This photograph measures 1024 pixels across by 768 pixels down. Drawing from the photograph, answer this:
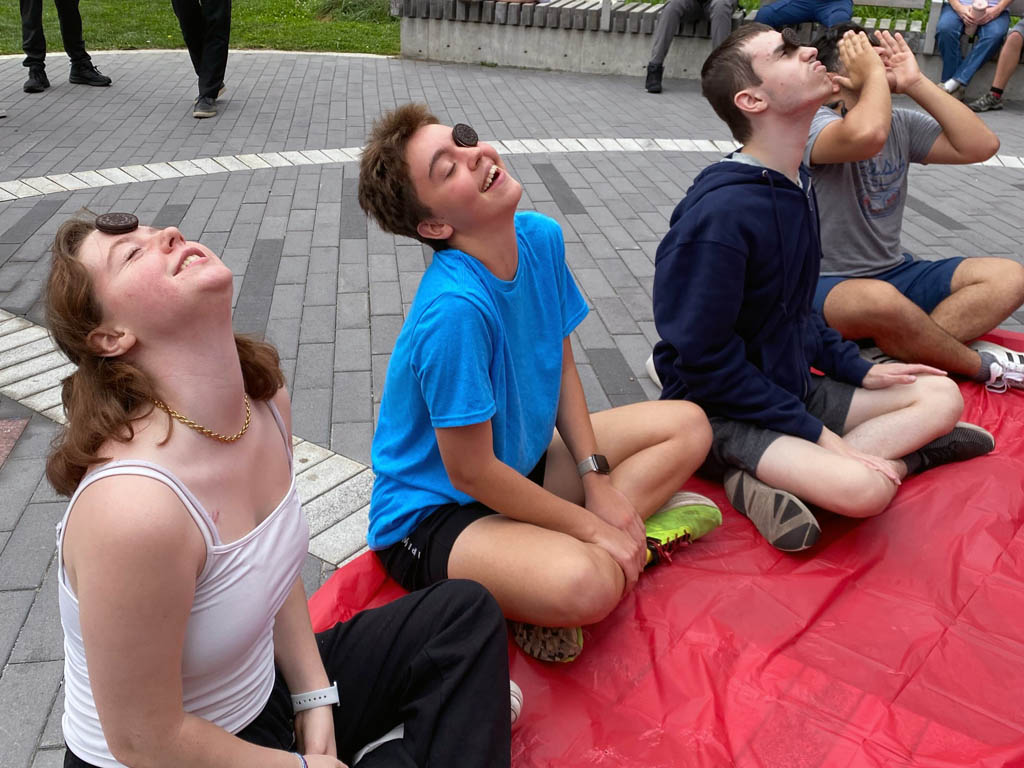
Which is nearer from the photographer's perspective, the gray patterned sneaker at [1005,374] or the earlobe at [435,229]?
the earlobe at [435,229]

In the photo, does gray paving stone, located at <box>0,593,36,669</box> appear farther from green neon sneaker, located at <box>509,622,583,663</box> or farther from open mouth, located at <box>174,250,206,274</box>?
open mouth, located at <box>174,250,206,274</box>

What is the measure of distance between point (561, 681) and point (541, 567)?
0.33 m

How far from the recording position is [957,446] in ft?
9.55

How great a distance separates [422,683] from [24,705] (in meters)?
1.01

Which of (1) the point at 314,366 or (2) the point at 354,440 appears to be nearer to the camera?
(2) the point at 354,440

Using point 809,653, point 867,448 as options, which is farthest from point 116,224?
point 867,448

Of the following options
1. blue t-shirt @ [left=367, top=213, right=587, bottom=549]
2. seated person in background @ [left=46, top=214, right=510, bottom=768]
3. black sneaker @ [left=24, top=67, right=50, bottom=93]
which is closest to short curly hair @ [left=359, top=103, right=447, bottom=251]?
blue t-shirt @ [left=367, top=213, right=587, bottom=549]

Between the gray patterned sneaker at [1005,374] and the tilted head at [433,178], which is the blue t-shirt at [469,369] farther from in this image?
the gray patterned sneaker at [1005,374]

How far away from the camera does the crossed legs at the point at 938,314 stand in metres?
3.31

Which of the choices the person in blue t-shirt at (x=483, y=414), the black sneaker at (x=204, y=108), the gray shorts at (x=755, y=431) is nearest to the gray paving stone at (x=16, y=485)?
the person in blue t-shirt at (x=483, y=414)

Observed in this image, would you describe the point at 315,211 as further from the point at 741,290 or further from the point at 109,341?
the point at 109,341

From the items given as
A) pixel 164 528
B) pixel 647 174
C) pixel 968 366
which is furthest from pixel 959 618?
pixel 647 174

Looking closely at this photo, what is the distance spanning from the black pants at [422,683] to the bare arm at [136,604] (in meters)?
0.29

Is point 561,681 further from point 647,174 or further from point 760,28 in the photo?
point 647,174
